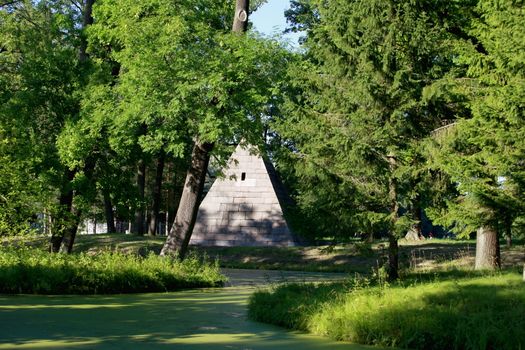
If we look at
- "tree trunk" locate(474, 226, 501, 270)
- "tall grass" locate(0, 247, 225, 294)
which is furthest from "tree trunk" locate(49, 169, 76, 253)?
"tree trunk" locate(474, 226, 501, 270)

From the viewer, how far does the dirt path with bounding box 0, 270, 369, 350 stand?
27.6ft

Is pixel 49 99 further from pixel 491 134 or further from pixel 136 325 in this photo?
pixel 491 134

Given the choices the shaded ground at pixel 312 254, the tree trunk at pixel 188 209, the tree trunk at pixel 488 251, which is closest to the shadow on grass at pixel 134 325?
the tree trunk at pixel 188 209

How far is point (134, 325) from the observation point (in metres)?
9.88

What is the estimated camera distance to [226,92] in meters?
17.1

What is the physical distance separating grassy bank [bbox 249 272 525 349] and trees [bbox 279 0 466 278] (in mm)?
2734

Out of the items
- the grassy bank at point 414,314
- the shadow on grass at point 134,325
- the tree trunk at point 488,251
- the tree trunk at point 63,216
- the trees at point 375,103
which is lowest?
the shadow on grass at point 134,325

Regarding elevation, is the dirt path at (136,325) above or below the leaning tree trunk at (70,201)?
below

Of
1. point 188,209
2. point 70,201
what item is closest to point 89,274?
point 188,209

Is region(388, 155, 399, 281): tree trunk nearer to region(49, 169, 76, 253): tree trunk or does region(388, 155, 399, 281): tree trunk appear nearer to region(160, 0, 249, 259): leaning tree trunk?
region(160, 0, 249, 259): leaning tree trunk

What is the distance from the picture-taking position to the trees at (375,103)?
44.6 ft

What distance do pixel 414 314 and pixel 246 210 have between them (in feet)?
77.7

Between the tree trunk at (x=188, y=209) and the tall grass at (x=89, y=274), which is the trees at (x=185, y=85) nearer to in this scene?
the tree trunk at (x=188, y=209)

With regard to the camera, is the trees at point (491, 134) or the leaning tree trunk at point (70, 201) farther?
the leaning tree trunk at point (70, 201)
